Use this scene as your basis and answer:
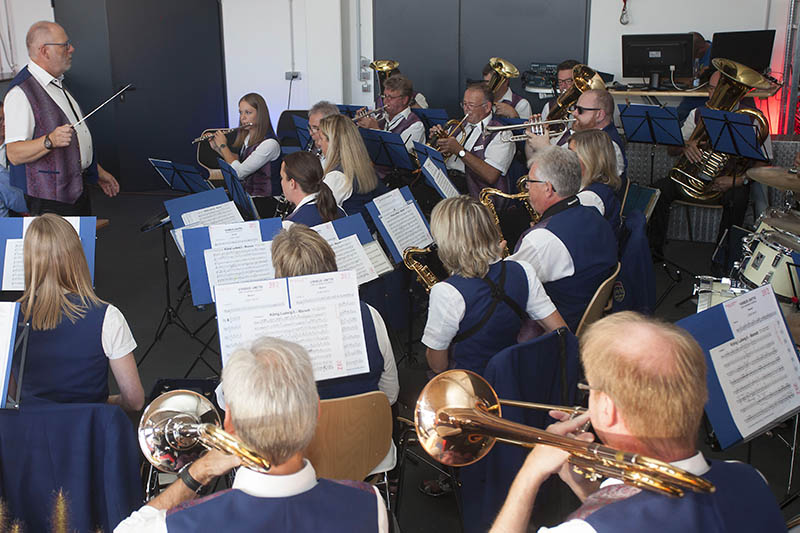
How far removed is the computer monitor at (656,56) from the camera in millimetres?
7668

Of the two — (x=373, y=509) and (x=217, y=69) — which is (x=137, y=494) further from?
(x=217, y=69)

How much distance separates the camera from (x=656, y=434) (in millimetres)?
1403

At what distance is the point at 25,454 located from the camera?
83.5 inches

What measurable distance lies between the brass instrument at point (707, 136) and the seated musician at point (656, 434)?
441 cm

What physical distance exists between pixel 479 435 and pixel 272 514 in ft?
1.98

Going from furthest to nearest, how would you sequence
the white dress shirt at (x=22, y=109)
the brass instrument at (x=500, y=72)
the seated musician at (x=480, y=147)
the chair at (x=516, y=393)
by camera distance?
the brass instrument at (x=500, y=72), the seated musician at (x=480, y=147), the white dress shirt at (x=22, y=109), the chair at (x=516, y=393)

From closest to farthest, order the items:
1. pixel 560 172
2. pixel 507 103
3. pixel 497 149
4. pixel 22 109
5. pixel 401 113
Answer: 1. pixel 560 172
2. pixel 22 109
3. pixel 497 149
4. pixel 401 113
5. pixel 507 103

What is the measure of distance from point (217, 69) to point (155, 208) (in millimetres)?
2658

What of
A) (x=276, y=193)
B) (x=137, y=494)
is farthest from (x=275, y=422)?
(x=276, y=193)

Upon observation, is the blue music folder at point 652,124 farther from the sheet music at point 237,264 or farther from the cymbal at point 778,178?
the sheet music at point 237,264

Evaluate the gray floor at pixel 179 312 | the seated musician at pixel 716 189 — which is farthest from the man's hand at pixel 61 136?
the seated musician at pixel 716 189

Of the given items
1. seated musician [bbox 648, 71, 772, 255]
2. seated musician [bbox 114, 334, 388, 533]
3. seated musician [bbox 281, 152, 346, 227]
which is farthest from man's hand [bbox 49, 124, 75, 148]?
seated musician [bbox 648, 71, 772, 255]

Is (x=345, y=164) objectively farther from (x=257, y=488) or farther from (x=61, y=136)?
(x=257, y=488)

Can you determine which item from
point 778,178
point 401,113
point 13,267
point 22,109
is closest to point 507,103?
point 401,113
